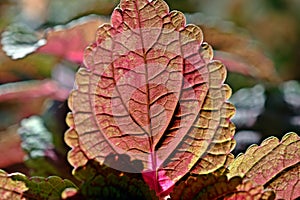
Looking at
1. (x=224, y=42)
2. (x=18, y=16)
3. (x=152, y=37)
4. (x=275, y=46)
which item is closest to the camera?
(x=152, y=37)

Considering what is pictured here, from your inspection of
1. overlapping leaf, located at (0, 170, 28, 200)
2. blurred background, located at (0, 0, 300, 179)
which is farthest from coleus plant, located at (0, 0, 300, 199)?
A: blurred background, located at (0, 0, 300, 179)

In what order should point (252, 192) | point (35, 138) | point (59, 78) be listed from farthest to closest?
point (59, 78) → point (35, 138) → point (252, 192)

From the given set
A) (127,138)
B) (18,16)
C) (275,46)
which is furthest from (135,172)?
(275,46)

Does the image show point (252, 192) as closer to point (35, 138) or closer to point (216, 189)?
point (216, 189)

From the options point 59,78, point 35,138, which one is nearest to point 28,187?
point 35,138

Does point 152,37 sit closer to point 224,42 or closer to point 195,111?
point 195,111

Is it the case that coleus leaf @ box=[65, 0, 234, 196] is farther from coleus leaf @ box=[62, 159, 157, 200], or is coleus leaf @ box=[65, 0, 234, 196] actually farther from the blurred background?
the blurred background

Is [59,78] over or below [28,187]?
below
